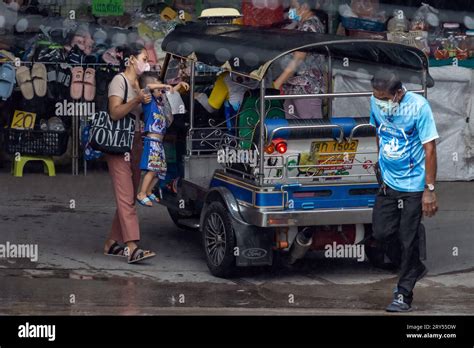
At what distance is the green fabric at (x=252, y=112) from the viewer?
9859mm

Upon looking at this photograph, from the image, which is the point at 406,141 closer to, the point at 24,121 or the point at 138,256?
the point at 138,256

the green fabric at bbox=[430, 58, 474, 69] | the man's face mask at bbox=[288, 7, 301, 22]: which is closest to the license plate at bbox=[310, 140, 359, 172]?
the man's face mask at bbox=[288, 7, 301, 22]

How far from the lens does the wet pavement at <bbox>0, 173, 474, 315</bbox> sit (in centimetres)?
875

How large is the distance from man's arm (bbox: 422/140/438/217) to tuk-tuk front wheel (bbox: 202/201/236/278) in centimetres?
184

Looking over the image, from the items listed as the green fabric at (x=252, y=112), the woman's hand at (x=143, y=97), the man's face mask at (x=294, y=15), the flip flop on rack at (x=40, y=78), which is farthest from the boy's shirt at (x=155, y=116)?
the flip flop on rack at (x=40, y=78)

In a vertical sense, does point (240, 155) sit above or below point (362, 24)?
below

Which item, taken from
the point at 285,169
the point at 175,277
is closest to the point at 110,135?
the point at 175,277

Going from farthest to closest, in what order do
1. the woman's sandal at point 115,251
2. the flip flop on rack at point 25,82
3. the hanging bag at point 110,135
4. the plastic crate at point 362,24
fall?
the plastic crate at point 362,24 < the flip flop on rack at point 25,82 < the woman's sandal at point 115,251 < the hanging bag at point 110,135

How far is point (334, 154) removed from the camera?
31.0 ft

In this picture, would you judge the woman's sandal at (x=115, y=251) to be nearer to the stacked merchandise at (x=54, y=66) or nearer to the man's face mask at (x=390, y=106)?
the man's face mask at (x=390, y=106)

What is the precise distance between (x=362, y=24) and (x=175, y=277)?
5364 millimetres

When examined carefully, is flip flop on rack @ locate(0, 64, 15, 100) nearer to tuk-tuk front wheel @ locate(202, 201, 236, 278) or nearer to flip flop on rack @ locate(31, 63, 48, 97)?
flip flop on rack @ locate(31, 63, 48, 97)
